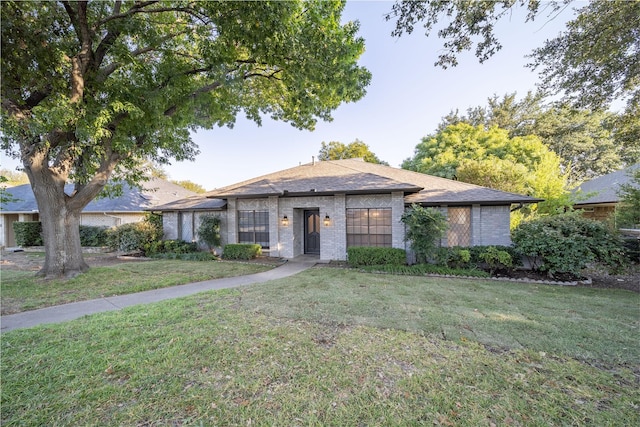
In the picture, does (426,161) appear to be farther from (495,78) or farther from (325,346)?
(325,346)

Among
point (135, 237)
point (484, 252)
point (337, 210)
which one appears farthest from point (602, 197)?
point (135, 237)

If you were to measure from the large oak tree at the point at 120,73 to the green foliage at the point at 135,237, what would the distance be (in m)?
5.92

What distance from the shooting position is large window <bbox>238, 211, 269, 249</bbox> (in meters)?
12.5

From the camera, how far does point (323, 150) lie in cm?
2925

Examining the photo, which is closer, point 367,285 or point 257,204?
point 367,285

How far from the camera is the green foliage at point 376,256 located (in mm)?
9578

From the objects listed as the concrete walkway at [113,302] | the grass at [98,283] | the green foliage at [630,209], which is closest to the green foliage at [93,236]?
the grass at [98,283]

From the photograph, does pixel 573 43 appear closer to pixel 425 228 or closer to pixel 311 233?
pixel 425 228

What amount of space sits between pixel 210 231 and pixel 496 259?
12.3 meters

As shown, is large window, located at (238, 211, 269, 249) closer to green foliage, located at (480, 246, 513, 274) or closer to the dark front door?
the dark front door

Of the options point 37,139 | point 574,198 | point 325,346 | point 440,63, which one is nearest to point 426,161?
point 574,198

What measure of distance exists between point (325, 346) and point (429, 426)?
1.62 metres

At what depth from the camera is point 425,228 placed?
895 cm

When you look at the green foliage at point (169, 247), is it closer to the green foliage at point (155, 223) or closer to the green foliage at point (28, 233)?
the green foliage at point (155, 223)
